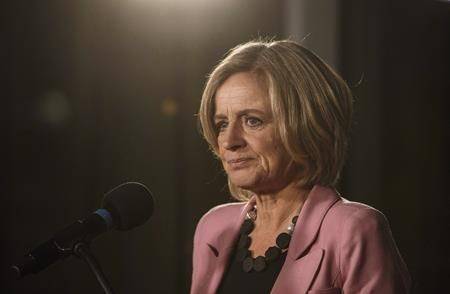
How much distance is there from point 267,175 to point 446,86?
0.95 m

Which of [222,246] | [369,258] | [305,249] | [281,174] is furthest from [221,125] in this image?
[369,258]

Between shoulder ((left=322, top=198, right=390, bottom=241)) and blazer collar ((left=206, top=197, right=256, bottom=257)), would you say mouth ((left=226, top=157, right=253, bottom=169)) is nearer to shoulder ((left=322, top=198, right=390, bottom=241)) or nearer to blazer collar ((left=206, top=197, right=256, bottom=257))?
blazer collar ((left=206, top=197, right=256, bottom=257))

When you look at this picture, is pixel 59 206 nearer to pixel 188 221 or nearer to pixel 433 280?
pixel 188 221

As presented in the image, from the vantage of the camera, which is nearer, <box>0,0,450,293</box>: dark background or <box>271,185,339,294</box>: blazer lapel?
<box>271,185,339,294</box>: blazer lapel

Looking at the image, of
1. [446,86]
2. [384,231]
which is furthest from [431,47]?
[384,231]

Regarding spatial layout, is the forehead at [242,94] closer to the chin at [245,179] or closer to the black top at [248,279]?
the chin at [245,179]

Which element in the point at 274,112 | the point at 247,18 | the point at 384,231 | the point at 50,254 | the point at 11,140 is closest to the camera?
the point at 50,254

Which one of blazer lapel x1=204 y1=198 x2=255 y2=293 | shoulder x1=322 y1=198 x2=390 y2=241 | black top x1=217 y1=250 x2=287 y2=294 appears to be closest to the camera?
shoulder x1=322 y1=198 x2=390 y2=241

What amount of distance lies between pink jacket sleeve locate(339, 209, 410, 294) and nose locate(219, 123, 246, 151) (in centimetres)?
38

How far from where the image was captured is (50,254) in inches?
50.9

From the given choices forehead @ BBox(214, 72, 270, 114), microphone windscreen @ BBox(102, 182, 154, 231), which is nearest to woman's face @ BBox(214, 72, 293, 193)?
forehead @ BBox(214, 72, 270, 114)

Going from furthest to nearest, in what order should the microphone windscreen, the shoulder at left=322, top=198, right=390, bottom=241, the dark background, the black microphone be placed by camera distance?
the dark background, the shoulder at left=322, top=198, right=390, bottom=241, the microphone windscreen, the black microphone

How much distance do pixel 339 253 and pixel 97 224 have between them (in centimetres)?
60

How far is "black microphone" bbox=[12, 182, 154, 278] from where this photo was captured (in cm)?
Result: 129
